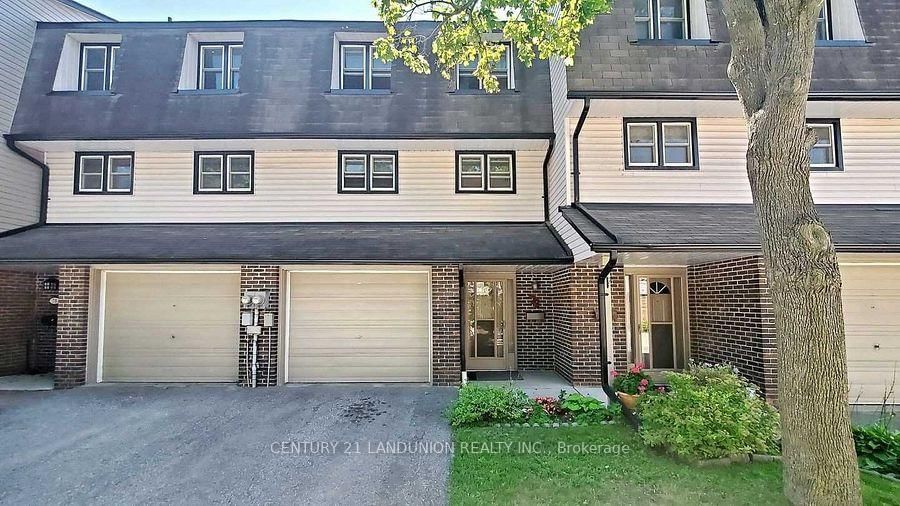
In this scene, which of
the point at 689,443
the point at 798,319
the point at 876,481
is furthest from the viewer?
the point at 689,443

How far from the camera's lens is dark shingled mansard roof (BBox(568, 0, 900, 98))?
7953mm

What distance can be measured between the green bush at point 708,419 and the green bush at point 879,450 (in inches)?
33.9

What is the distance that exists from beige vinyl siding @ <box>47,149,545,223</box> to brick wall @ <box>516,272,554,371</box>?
1.64 m

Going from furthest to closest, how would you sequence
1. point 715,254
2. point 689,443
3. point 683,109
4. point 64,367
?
point 64,367
point 683,109
point 715,254
point 689,443

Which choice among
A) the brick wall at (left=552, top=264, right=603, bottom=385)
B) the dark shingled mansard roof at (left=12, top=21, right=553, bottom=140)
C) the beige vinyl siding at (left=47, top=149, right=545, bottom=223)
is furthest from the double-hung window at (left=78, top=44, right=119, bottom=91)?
the brick wall at (left=552, top=264, right=603, bottom=385)

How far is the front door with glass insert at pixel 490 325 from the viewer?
424 inches

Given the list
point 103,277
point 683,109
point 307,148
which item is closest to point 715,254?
point 683,109

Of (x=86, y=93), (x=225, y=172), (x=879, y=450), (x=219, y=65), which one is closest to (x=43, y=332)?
(x=86, y=93)

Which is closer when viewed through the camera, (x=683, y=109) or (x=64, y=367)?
(x=683, y=109)

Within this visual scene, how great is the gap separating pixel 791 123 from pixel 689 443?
3.33 m

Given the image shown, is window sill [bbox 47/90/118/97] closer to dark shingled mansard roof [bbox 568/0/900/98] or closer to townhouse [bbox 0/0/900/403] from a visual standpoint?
townhouse [bbox 0/0/900/403]

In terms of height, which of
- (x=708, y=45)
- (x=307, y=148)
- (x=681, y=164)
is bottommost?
(x=681, y=164)

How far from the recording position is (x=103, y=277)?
979 cm

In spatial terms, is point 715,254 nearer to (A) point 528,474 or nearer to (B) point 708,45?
(B) point 708,45
